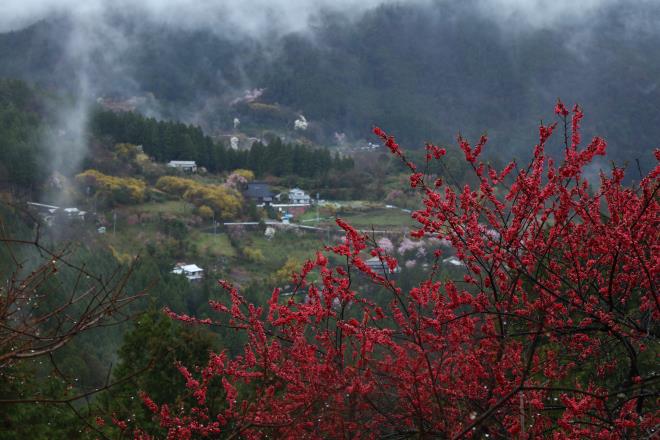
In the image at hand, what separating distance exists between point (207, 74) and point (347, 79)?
11.8 meters

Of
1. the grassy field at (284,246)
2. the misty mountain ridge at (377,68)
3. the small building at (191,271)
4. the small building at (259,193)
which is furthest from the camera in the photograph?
the misty mountain ridge at (377,68)

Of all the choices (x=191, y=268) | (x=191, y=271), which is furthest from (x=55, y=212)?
(x=191, y=271)

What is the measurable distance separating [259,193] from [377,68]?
31241 millimetres

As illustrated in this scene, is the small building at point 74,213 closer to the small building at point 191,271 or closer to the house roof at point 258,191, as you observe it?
the small building at point 191,271

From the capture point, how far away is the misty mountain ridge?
52031mm

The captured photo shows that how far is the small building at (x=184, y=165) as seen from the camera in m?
31.1

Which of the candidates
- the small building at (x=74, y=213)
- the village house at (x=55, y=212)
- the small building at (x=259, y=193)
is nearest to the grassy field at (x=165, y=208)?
the small building at (x=74, y=213)

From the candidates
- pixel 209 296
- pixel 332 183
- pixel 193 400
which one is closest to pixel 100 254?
pixel 209 296

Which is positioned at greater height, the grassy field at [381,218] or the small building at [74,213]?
the grassy field at [381,218]

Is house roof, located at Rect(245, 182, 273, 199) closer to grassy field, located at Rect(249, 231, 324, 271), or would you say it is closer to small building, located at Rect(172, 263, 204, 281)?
grassy field, located at Rect(249, 231, 324, 271)

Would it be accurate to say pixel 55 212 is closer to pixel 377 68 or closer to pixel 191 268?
pixel 191 268

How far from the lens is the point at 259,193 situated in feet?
98.1

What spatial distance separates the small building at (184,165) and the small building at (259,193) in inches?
114

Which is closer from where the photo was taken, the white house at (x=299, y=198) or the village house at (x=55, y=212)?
the village house at (x=55, y=212)
